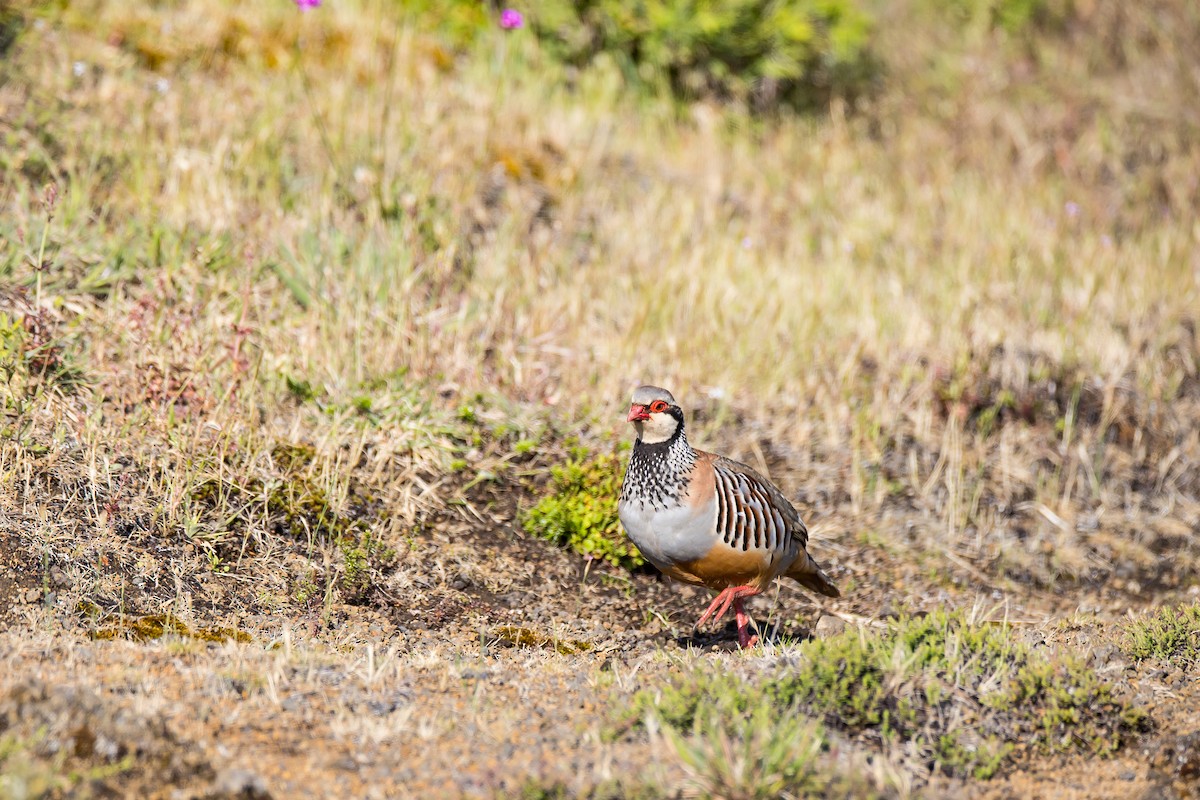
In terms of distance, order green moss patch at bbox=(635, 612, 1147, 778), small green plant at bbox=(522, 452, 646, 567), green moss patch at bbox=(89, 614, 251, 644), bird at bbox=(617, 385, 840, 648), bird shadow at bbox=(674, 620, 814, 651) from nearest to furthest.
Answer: green moss patch at bbox=(635, 612, 1147, 778)
green moss patch at bbox=(89, 614, 251, 644)
bird at bbox=(617, 385, 840, 648)
bird shadow at bbox=(674, 620, 814, 651)
small green plant at bbox=(522, 452, 646, 567)

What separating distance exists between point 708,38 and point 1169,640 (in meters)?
6.28

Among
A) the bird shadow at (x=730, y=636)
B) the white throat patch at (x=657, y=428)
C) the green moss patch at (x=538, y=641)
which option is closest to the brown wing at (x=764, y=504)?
the white throat patch at (x=657, y=428)

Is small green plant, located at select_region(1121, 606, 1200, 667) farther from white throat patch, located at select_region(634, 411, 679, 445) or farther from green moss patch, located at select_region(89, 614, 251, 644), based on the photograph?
green moss patch, located at select_region(89, 614, 251, 644)

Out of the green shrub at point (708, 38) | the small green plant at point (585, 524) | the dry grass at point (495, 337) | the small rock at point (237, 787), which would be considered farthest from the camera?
the green shrub at point (708, 38)

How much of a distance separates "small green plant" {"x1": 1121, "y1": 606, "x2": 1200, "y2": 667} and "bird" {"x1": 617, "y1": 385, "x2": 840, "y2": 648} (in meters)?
1.34

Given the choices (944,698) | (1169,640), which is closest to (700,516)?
(944,698)

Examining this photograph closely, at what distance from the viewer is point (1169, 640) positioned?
13.9 ft

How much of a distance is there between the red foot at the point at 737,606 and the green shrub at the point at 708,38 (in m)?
5.39

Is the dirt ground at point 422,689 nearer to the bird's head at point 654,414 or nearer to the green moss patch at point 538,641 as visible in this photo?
the green moss patch at point 538,641

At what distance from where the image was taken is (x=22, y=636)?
3793mm

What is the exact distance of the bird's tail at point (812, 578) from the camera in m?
5.02

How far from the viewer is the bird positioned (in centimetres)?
449

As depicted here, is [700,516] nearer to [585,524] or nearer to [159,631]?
[585,524]

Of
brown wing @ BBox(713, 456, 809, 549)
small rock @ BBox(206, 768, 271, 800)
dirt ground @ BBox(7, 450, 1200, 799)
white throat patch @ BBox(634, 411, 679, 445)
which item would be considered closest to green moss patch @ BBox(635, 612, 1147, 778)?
dirt ground @ BBox(7, 450, 1200, 799)
